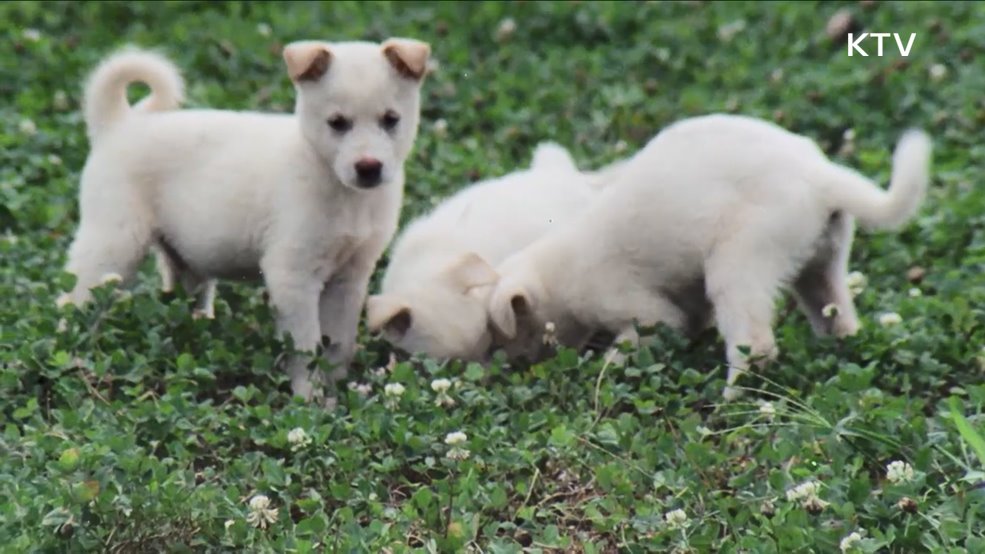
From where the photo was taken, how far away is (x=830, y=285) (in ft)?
20.6

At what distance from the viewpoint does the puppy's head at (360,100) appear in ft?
19.2

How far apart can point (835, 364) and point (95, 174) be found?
2.54m

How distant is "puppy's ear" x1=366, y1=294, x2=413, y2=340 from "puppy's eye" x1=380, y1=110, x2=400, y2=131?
2.39 feet

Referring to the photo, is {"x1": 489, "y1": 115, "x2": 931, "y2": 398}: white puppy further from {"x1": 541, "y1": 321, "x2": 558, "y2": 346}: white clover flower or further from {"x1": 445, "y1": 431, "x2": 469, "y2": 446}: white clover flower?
{"x1": 445, "y1": 431, "x2": 469, "y2": 446}: white clover flower

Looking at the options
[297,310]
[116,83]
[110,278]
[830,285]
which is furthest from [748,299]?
[116,83]

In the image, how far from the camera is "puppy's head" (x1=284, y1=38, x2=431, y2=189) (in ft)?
19.2

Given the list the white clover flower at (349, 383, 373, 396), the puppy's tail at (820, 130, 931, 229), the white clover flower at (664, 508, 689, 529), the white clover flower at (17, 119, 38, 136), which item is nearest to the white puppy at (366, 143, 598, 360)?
the white clover flower at (349, 383, 373, 396)

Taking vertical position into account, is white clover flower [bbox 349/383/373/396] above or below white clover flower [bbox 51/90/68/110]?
above

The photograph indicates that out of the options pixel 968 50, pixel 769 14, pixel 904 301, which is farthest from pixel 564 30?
pixel 904 301

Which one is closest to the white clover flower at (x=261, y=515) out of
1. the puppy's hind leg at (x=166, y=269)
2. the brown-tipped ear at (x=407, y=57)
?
the brown-tipped ear at (x=407, y=57)

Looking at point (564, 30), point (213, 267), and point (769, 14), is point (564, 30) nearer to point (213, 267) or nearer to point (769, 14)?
point (769, 14)

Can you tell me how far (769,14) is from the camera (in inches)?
395

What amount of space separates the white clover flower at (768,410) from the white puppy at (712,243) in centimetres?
42

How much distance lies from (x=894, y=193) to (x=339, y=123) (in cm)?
172
